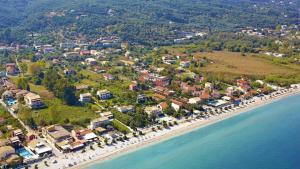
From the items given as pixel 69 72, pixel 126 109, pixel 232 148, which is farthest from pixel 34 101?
pixel 232 148

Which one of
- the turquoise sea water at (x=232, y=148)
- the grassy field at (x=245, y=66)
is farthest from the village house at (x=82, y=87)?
the grassy field at (x=245, y=66)

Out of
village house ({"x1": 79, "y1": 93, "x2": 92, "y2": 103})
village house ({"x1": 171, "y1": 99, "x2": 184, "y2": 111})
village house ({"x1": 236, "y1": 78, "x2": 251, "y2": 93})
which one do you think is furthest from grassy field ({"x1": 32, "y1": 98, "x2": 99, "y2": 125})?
village house ({"x1": 236, "y1": 78, "x2": 251, "y2": 93})

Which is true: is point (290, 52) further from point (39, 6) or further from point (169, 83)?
point (39, 6)

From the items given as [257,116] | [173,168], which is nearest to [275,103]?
[257,116]

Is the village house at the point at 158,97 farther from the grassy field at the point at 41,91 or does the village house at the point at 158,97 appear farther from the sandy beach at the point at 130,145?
the grassy field at the point at 41,91

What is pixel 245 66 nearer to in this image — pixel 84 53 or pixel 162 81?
pixel 162 81
